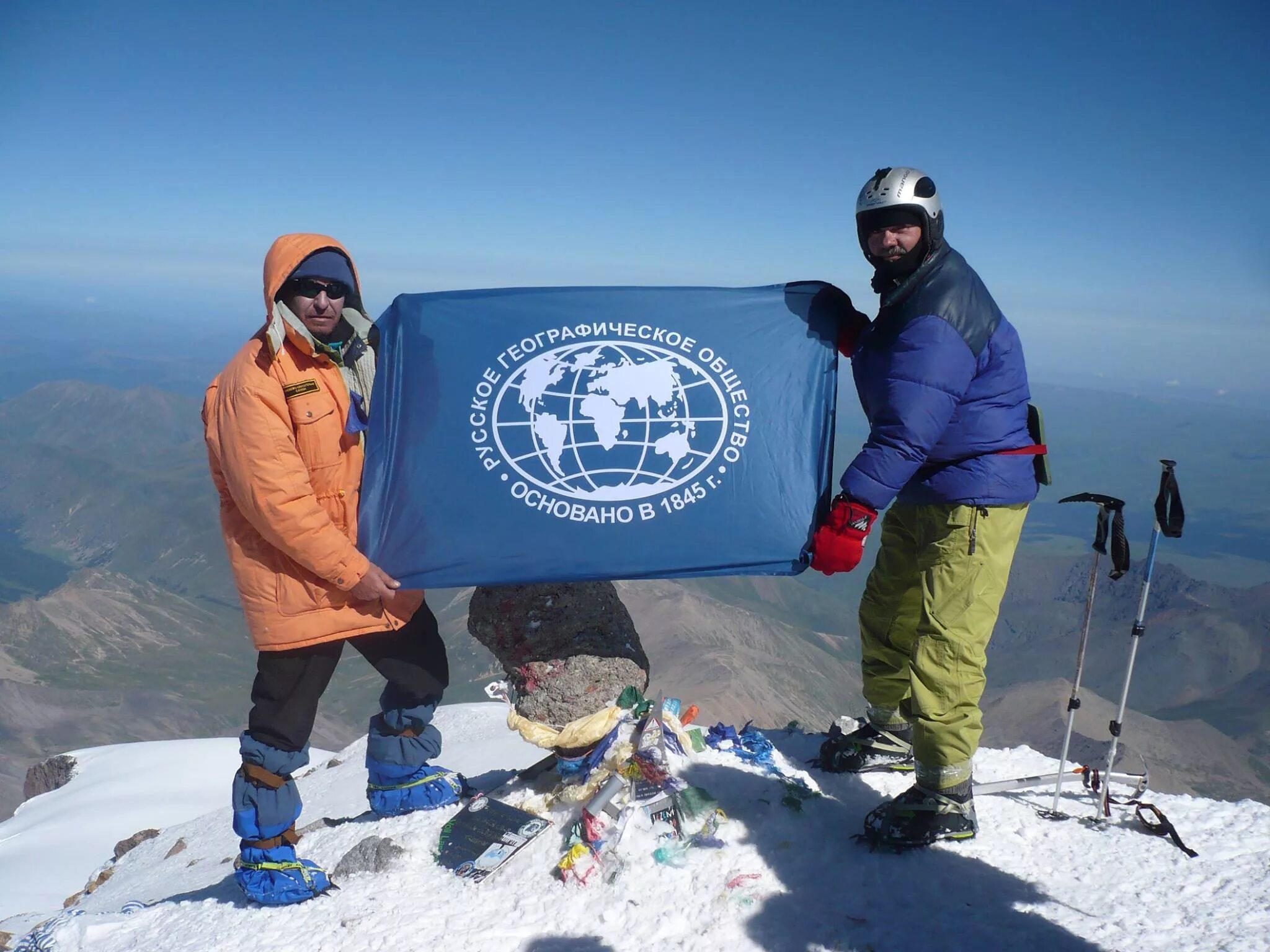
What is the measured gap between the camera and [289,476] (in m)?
4.45

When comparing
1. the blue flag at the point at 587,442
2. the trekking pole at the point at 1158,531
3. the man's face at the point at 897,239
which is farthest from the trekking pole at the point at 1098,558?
the man's face at the point at 897,239

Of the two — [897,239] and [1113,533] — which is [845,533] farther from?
[1113,533]

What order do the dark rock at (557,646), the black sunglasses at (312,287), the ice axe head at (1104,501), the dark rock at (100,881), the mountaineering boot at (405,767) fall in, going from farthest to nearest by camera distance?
the dark rock at (100,881), the mountaineering boot at (405,767), the dark rock at (557,646), the ice axe head at (1104,501), the black sunglasses at (312,287)

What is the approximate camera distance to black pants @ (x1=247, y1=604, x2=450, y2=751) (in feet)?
15.8

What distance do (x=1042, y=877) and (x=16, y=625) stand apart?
183 m

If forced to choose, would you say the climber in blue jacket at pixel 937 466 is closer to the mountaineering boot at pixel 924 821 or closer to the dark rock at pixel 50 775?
the mountaineering boot at pixel 924 821

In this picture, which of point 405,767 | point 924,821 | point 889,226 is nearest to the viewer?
point 889,226

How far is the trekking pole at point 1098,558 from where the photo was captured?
15.3 ft

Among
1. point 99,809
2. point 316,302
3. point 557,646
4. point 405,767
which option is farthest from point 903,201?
point 99,809

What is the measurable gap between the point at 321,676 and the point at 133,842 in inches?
416

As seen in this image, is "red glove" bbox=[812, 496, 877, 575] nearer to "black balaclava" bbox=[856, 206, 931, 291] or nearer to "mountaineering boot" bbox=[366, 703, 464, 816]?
"black balaclava" bbox=[856, 206, 931, 291]

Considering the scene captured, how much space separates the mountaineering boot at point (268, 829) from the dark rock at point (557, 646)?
4.91 ft

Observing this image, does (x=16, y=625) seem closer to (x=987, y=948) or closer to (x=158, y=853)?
(x=158, y=853)

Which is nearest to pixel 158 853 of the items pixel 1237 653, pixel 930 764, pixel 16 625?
pixel 930 764
